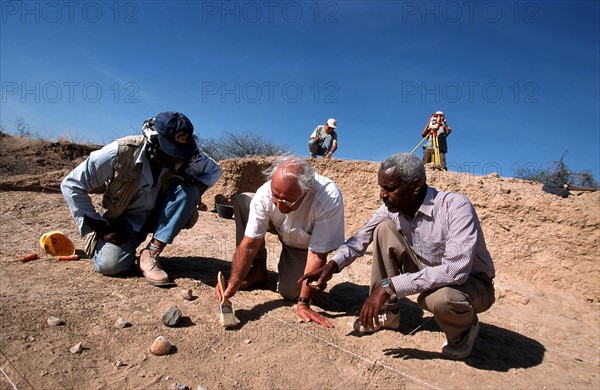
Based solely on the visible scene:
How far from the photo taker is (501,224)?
559 cm

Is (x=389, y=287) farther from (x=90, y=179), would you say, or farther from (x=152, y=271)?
(x=90, y=179)

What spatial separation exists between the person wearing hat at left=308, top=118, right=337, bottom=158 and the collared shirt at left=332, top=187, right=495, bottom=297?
22.0 feet

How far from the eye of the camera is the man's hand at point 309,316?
2.76m

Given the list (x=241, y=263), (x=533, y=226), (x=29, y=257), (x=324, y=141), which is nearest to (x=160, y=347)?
(x=241, y=263)

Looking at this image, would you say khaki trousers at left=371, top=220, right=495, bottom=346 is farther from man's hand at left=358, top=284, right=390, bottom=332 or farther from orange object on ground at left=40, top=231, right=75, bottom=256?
orange object on ground at left=40, top=231, right=75, bottom=256

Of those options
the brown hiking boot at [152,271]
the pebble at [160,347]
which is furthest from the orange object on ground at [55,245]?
the pebble at [160,347]

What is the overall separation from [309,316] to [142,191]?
1.60m

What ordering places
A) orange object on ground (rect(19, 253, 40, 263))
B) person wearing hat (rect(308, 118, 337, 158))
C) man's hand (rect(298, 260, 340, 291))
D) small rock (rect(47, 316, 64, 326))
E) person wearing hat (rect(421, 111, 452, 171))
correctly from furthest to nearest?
person wearing hat (rect(308, 118, 337, 158)), person wearing hat (rect(421, 111, 452, 171)), orange object on ground (rect(19, 253, 40, 263)), man's hand (rect(298, 260, 340, 291)), small rock (rect(47, 316, 64, 326))

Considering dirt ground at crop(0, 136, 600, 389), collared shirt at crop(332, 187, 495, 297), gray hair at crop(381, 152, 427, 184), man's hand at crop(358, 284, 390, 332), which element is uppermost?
gray hair at crop(381, 152, 427, 184)

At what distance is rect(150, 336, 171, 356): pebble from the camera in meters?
2.21

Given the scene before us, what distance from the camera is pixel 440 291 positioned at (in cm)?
231

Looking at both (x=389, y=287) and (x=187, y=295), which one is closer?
(x=389, y=287)

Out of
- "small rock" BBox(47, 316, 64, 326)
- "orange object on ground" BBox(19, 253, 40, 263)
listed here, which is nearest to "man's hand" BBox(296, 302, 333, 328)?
"small rock" BBox(47, 316, 64, 326)

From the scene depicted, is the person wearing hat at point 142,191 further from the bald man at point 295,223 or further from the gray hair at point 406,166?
the gray hair at point 406,166
